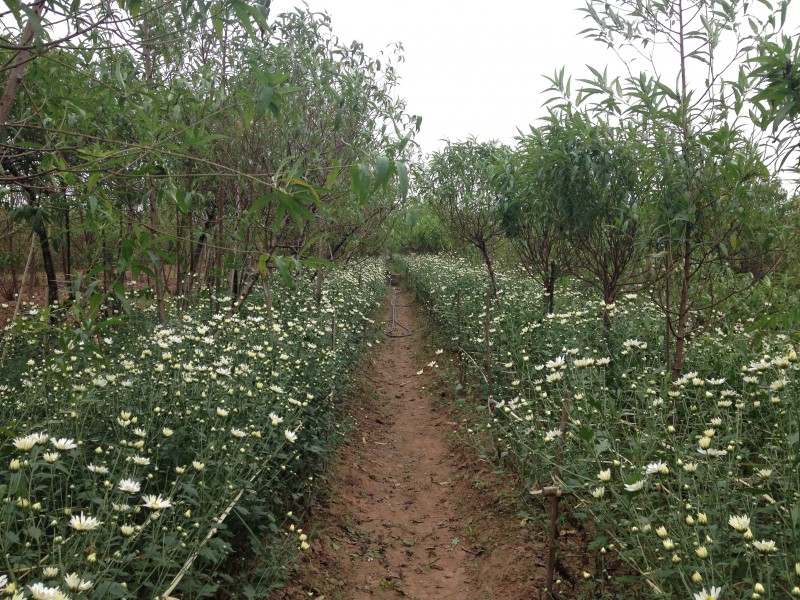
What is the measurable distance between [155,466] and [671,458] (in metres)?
2.62

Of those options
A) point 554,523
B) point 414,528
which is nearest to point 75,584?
point 554,523

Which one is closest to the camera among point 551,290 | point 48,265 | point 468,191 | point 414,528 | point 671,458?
point 671,458

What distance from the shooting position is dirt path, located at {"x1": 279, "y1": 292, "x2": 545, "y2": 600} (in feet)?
12.4

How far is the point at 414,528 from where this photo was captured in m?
4.73

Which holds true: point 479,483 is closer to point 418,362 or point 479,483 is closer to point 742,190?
point 742,190

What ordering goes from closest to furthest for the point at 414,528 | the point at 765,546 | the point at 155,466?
1. the point at 765,546
2. the point at 155,466
3. the point at 414,528

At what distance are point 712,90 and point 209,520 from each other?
13.8 feet

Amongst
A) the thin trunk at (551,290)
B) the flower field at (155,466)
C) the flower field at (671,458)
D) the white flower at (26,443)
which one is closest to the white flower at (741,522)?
the flower field at (671,458)

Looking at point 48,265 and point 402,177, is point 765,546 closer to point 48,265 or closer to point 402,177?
point 402,177

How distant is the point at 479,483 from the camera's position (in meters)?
5.02

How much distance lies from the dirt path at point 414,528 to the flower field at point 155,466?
1.27 feet

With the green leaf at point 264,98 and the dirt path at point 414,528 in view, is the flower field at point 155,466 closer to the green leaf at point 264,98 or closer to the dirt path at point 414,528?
the dirt path at point 414,528

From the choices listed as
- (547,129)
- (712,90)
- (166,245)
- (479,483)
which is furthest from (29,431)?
(166,245)

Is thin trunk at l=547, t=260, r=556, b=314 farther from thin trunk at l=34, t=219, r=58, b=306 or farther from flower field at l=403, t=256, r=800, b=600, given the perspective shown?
thin trunk at l=34, t=219, r=58, b=306
